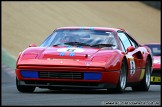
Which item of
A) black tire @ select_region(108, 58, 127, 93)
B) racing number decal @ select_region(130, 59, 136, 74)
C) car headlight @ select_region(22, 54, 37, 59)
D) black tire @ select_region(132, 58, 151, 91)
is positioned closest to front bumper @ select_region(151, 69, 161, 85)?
black tire @ select_region(132, 58, 151, 91)

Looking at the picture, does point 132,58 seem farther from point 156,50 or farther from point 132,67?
point 156,50

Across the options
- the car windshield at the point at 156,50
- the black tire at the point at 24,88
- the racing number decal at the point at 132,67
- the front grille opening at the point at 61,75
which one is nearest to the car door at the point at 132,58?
the racing number decal at the point at 132,67

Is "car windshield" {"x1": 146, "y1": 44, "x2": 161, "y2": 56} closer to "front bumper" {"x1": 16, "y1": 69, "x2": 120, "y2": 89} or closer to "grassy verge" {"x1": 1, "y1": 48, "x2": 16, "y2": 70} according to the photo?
"grassy verge" {"x1": 1, "y1": 48, "x2": 16, "y2": 70}

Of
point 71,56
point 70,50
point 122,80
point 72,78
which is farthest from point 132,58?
point 72,78

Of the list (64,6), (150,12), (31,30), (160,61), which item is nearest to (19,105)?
(160,61)

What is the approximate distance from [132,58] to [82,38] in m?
0.96

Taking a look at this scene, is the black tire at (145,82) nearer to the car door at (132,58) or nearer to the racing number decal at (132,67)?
the car door at (132,58)

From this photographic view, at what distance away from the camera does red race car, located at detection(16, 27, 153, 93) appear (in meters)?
12.6

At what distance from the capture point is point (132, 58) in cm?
1384

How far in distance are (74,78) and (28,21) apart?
20.2 m

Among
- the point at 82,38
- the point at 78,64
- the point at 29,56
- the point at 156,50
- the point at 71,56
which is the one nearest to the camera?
the point at 78,64

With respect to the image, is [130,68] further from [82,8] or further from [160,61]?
[82,8]

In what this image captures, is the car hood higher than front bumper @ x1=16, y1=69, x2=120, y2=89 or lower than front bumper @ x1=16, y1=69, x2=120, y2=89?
higher

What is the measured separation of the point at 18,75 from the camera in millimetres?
12883
